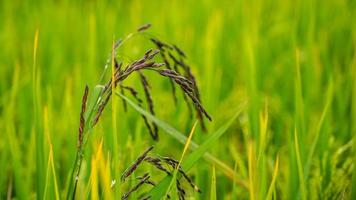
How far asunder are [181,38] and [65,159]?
928 mm

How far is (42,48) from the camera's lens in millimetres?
2254

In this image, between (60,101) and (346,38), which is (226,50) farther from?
(60,101)

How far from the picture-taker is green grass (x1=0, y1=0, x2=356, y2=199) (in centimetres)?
90

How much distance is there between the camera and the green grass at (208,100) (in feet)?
2.94

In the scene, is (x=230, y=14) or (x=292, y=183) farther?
(x=230, y=14)

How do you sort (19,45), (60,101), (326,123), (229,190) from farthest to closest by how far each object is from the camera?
1. (19,45)
2. (60,101)
3. (229,190)
4. (326,123)

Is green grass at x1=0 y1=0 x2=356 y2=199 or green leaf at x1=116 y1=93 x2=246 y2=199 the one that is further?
green grass at x1=0 y1=0 x2=356 y2=199

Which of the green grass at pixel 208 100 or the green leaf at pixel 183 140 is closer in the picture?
the green leaf at pixel 183 140

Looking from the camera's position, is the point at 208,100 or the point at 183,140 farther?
the point at 208,100

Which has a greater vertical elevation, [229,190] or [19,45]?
[19,45]

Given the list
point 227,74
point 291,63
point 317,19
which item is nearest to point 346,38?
point 317,19

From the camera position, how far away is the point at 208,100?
1.41 metres

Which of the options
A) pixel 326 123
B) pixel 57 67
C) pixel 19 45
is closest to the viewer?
pixel 326 123

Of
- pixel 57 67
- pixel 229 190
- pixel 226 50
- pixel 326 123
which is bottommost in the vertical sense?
pixel 229 190
